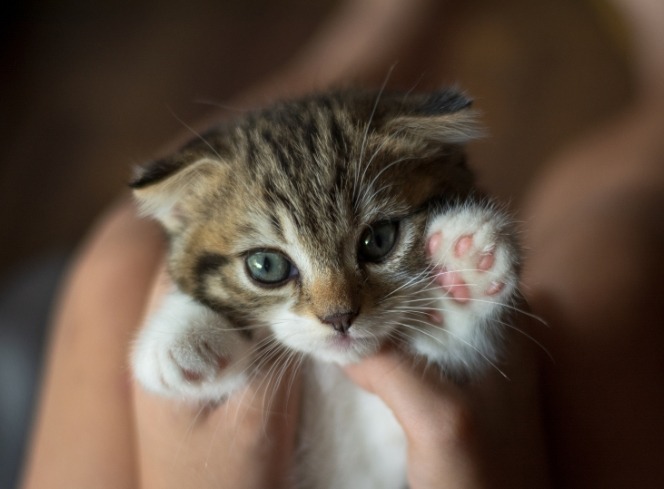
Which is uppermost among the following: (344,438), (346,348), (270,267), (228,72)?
(228,72)

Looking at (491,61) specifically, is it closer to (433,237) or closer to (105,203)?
(105,203)

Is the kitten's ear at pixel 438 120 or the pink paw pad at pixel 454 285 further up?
the kitten's ear at pixel 438 120

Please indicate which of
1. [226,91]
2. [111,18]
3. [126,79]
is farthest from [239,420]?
[111,18]

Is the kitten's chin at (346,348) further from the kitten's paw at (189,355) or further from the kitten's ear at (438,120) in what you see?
the kitten's ear at (438,120)

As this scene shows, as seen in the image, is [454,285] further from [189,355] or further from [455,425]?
[189,355]

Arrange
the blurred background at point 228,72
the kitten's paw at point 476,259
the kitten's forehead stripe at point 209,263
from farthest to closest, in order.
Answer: the blurred background at point 228,72 < the kitten's forehead stripe at point 209,263 < the kitten's paw at point 476,259

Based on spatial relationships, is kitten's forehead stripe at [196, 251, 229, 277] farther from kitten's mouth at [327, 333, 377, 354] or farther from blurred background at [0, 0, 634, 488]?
blurred background at [0, 0, 634, 488]

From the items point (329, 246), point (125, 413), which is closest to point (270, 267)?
point (329, 246)

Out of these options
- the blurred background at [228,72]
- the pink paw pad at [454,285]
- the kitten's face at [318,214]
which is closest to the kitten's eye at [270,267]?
the kitten's face at [318,214]
